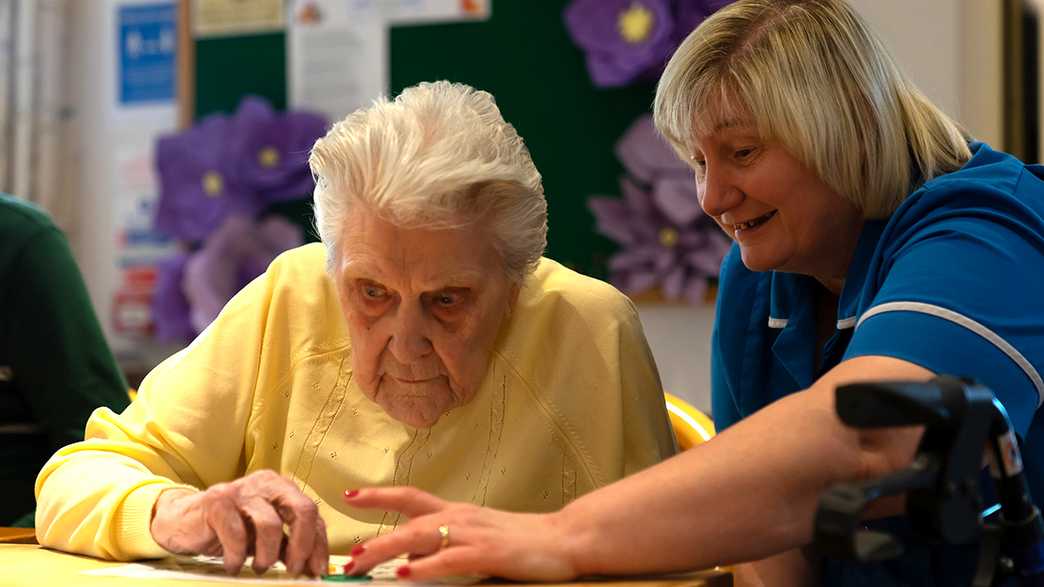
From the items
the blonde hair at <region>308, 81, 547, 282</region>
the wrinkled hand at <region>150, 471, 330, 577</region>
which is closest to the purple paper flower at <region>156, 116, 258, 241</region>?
the blonde hair at <region>308, 81, 547, 282</region>

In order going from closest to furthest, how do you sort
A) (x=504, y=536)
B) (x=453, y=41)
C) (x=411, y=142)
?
1. (x=504, y=536)
2. (x=411, y=142)
3. (x=453, y=41)

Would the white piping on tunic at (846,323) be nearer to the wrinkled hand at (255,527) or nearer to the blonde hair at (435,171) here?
the blonde hair at (435,171)

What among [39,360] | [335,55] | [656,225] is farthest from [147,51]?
[39,360]

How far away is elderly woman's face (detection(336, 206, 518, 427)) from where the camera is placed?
1.48 metres

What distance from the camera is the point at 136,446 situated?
1568 millimetres

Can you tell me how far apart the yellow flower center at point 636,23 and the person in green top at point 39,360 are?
167cm

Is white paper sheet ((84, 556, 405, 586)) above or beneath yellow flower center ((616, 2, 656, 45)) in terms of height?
beneath

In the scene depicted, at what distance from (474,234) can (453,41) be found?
7.33 ft

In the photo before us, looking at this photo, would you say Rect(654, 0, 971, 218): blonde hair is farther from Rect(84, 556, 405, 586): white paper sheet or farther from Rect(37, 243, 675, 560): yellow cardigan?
Rect(84, 556, 405, 586): white paper sheet

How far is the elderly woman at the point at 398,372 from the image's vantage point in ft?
4.83

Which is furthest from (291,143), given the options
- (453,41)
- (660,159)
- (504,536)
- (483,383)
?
(504,536)

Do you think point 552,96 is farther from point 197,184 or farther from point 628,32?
point 197,184

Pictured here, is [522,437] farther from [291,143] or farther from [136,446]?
[291,143]

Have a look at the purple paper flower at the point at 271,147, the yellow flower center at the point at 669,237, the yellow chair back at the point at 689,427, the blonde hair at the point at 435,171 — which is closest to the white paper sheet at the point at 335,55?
the purple paper flower at the point at 271,147
